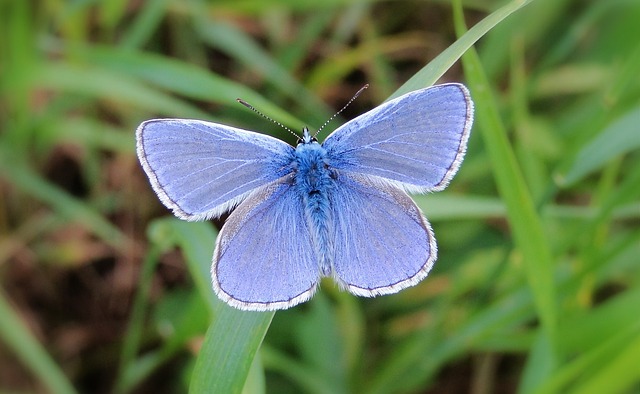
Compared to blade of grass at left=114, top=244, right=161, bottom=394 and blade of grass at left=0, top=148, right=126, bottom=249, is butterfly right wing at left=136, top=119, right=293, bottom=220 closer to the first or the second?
blade of grass at left=114, top=244, right=161, bottom=394

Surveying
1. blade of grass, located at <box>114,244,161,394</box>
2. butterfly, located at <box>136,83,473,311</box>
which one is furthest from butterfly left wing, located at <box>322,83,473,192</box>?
blade of grass, located at <box>114,244,161,394</box>

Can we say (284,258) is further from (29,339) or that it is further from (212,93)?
(29,339)

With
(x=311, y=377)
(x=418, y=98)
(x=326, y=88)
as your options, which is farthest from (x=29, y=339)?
(x=418, y=98)

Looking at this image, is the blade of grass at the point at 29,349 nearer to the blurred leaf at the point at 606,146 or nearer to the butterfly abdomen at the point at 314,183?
the butterfly abdomen at the point at 314,183

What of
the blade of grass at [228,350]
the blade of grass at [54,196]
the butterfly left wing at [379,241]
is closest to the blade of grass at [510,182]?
the butterfly left wing at [379,241]

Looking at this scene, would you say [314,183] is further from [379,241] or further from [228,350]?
[228,350]
